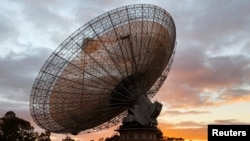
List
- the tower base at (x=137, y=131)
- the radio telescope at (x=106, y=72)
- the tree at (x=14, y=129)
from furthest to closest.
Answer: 1. the tree at (x=14, y=129)
2. the tower base at (x=137, y=131)
3. the radio telescope at (x=106, y=72)

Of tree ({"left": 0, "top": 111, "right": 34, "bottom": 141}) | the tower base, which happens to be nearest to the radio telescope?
the tower base

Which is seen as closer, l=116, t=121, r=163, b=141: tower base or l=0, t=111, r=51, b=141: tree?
l=116, t=121, r=163, b=141: tower base

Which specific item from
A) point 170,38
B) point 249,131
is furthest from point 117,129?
point 249,131

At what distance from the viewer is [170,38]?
59.0m

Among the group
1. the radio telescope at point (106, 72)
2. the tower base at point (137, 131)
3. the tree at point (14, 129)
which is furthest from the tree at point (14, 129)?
the tower base at point (137, 131)

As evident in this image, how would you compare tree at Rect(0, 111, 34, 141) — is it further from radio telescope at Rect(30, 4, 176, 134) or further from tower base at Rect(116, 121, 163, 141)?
tower base at Rect(116, 121, 163, 141)

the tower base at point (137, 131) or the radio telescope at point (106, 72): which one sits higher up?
the radio telescope at point (106, 72)

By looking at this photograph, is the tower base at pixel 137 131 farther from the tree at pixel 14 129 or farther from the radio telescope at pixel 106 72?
the tree at pixel 14 129

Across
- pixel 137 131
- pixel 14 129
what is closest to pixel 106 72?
pixel 137 131

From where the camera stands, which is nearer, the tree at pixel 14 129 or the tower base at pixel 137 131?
the tower base at pixel 137 131

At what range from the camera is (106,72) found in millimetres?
55094

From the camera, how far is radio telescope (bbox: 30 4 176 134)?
5134 centimetres

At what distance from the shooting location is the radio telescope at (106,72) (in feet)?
168

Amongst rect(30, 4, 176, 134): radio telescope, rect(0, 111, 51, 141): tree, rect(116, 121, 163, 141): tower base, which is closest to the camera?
rect(30, 4, 176, 134): radio telescope
